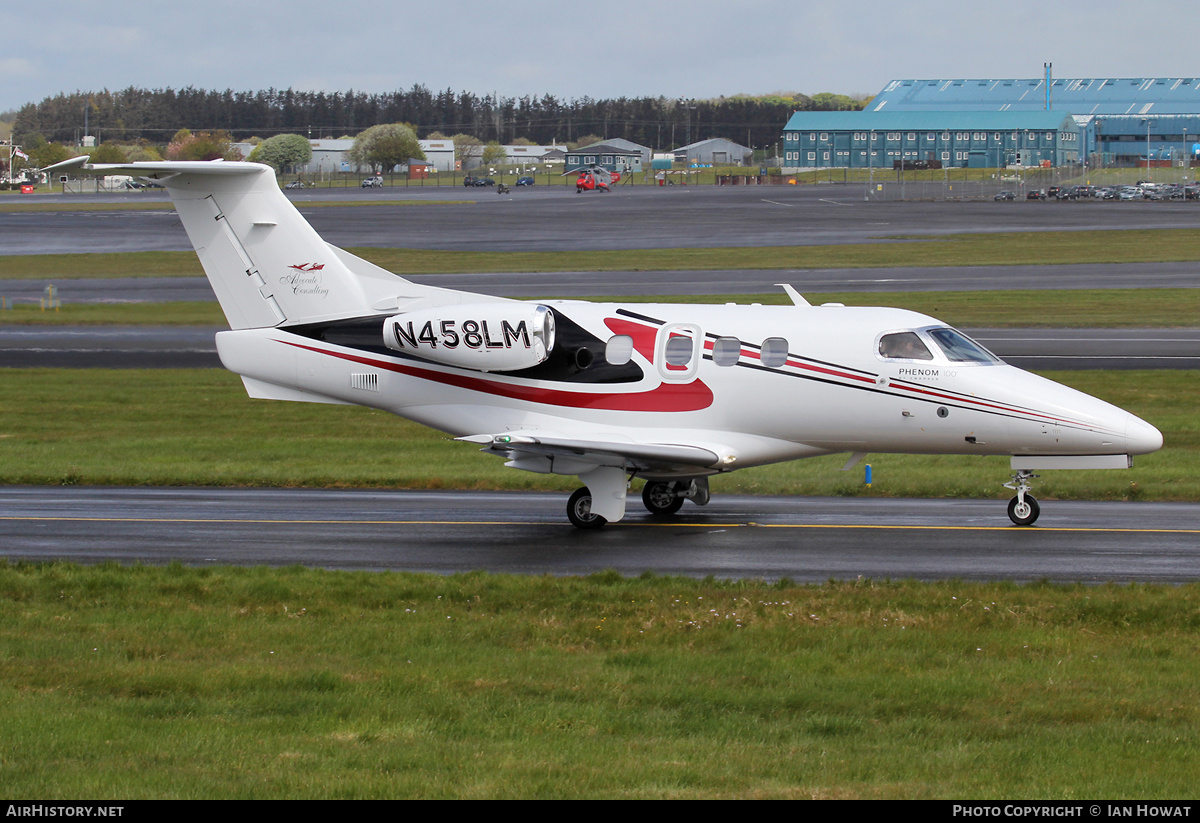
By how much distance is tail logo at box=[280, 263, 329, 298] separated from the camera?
806 inches

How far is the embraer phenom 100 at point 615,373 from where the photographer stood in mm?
18516

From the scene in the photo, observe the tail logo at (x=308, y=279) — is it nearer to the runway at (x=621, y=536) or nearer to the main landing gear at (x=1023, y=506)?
the runway at (x=621, y=536)

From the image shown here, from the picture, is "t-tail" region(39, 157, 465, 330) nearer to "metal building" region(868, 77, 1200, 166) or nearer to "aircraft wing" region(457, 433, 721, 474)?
"aircraft wing" region(457, 433, 721, 474)

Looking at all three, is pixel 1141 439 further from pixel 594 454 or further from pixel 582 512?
pixel 582 512

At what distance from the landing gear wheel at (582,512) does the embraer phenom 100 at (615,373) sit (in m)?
0.02

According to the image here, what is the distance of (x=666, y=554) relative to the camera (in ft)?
58.0

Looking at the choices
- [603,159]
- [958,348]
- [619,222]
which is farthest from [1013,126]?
[958,348]

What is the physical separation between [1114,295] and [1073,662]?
140ft

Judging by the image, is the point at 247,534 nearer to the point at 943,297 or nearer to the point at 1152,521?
the point at 1152,521

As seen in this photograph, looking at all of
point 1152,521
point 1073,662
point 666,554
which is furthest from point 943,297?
point 1073,662

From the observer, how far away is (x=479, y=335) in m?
19.4

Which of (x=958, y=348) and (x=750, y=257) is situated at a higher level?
(x=750, y=257)

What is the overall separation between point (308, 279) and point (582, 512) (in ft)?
19.1

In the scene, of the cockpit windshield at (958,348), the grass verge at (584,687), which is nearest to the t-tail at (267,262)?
the grass verge at (584,687)
